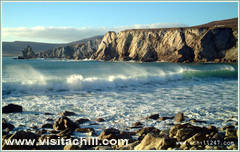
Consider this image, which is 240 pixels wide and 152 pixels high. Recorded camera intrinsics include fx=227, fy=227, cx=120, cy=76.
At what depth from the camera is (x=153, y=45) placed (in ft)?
259

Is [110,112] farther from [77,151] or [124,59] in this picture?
[124,59]

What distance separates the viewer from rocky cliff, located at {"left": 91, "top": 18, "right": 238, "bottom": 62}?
69.6m

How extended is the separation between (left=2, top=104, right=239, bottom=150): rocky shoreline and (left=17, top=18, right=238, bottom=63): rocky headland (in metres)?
64.2

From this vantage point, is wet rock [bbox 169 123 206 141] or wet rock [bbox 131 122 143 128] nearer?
wet rock [bbox 169 123 206 141]

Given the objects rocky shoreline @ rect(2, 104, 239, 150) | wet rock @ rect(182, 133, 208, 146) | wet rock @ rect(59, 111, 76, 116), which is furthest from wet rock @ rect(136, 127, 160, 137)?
wet rock @ rect(59, 111, 76, 116)

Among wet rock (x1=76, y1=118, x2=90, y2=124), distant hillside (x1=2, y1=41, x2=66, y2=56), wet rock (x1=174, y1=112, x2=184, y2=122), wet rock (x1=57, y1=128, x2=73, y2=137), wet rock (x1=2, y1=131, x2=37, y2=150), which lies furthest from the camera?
distant hillside (x1=2, y1=41, x2=66, y2=56)

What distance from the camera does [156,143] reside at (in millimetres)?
5449

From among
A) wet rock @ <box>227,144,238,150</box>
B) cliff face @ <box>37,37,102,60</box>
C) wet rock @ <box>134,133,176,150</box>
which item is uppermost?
cliff face @ <box>37,37,102,60</box>

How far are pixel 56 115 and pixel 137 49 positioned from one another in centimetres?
7310

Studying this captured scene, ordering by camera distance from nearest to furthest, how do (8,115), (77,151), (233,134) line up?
(77,151)
(233,134)
(8,115)

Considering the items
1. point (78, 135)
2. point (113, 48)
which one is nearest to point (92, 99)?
point (78, 135)

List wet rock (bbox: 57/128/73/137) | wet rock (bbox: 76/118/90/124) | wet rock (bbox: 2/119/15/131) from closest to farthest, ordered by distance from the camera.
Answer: wet rock (bbox: 57/128/73/137) → wet rock (bbox: 2/119/15/131) → wet rock (bbox: 76/118/90/124)

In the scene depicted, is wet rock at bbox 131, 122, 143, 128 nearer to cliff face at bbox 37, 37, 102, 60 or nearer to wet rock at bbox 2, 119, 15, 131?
wet rock at bbox 2, 119, 15, 131

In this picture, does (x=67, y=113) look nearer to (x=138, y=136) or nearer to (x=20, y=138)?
(x=20, y=138)
